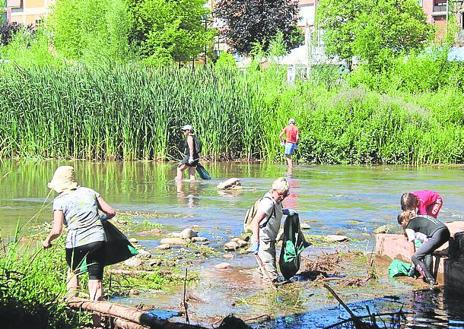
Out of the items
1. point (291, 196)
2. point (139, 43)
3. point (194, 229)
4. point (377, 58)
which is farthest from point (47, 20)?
point (194, 229)

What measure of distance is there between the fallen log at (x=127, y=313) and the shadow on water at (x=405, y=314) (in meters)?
2.07

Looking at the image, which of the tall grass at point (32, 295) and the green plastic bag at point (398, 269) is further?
the green plastic bag at point (398, 269)

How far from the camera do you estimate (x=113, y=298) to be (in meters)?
→ 10.2

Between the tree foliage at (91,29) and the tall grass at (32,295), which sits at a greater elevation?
the tree foliage at (91,29)

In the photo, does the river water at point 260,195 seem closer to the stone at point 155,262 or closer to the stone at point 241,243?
the stone at point 241,243

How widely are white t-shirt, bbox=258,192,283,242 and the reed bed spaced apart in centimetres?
2090

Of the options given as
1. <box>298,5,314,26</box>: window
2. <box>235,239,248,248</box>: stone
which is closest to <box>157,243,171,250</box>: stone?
<box>235,239,248,248</box>: stone

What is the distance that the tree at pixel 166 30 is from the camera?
193ft

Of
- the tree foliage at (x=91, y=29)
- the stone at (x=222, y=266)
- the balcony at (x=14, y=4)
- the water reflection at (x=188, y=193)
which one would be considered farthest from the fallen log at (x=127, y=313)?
the balcony at (x=14, y=4)

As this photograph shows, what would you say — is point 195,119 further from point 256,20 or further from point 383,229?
point 256,20

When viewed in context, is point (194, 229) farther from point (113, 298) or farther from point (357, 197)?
point (357, 197)

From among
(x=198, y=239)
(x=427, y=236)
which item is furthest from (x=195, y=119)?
(x=427, y=236)

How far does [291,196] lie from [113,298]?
1185cm

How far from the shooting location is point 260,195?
21781mm
